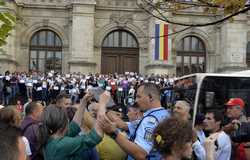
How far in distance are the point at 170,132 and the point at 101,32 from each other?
36.2 m

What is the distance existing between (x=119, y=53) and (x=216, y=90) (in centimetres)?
2553

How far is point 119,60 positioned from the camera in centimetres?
4103

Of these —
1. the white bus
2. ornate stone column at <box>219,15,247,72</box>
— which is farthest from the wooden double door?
the white bus

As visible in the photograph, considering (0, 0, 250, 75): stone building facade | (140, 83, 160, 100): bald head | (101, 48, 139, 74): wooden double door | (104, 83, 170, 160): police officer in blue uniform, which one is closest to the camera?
(104, 83, 170, 160): police officer in blue uniform

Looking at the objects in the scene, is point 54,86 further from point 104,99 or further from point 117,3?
point 104,99

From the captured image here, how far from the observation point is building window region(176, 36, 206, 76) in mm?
41594

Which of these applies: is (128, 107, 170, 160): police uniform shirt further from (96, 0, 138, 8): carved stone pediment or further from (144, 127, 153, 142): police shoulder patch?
→ (96, 0, 138, 8): carved stone pediment

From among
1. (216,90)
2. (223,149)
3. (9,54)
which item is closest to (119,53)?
(9,54)

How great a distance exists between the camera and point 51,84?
3167cm

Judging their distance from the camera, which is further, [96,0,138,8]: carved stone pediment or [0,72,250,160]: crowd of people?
[96,0,138,8]: carved stone pediment

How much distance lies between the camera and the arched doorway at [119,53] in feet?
134

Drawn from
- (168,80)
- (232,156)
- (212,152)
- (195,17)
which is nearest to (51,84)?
(168,80)

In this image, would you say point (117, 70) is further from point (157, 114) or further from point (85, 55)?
point (157, 114)

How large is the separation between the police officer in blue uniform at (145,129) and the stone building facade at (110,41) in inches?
1289
